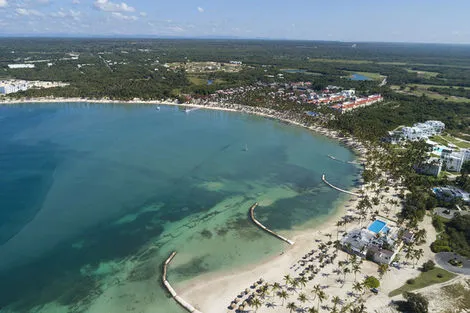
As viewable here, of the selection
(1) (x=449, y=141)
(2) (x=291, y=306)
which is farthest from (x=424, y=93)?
(2) (x=291, y=306)

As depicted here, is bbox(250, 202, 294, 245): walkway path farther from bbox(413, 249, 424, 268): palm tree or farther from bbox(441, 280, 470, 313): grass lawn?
bbox(441, 280, 470, 313): grass lawn

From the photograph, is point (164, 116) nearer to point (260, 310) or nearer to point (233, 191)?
point (233, 191)

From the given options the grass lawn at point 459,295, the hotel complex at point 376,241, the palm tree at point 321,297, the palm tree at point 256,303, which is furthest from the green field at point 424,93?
the palm tree at point 256,303

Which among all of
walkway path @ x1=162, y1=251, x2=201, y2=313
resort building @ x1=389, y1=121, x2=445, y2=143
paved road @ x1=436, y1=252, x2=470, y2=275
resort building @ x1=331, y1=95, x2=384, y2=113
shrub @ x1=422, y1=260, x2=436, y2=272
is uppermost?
resort building @ x1=331, y1=95, x2=384, y2=113

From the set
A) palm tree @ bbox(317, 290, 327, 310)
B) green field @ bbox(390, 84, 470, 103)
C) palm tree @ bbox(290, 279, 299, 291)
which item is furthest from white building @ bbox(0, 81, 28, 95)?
green field @ bbox(390, 84, 470, 103)

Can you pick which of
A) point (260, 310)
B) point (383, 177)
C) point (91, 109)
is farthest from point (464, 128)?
point (91, 109)

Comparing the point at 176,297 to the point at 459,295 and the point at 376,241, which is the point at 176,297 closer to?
the point at 376,241

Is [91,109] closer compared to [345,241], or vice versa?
[345,241]
